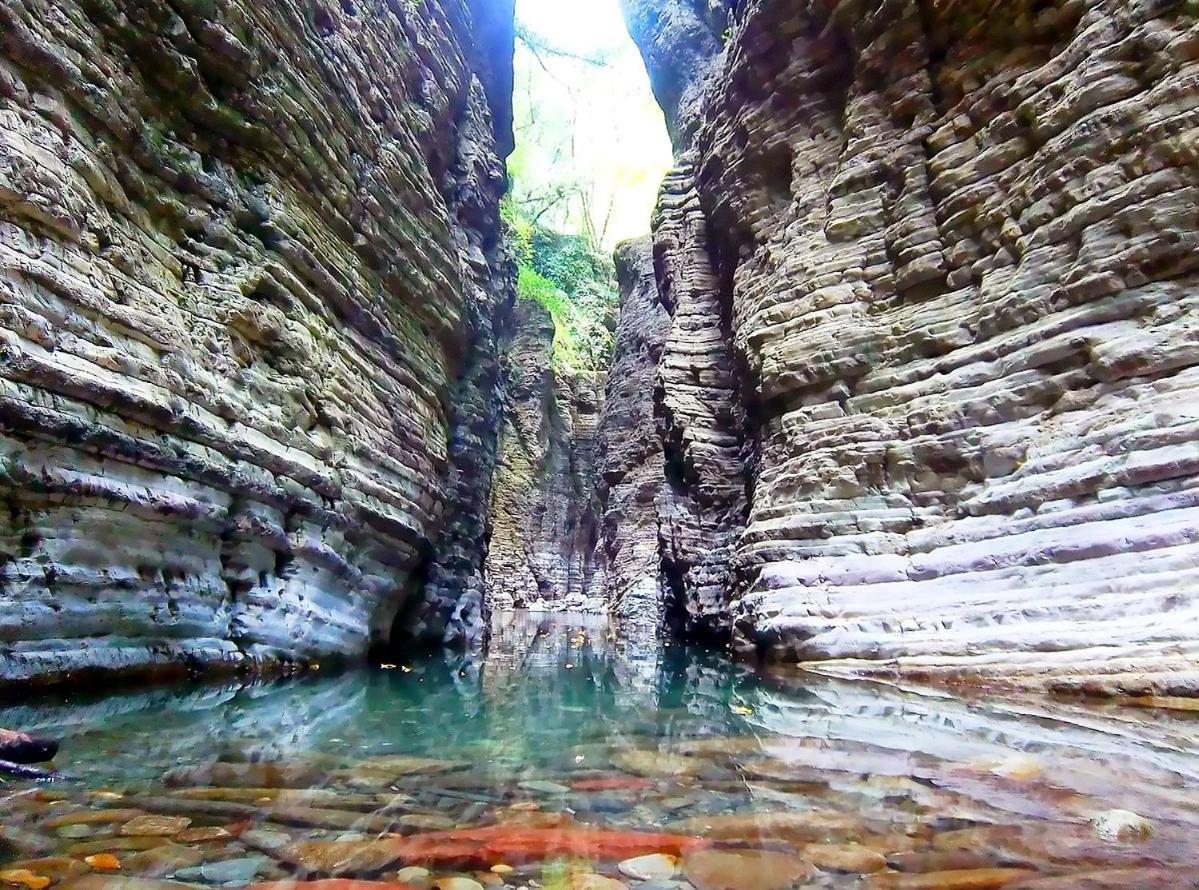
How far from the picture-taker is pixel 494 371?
46.6ft

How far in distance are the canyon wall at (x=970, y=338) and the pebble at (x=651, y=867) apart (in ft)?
14.5

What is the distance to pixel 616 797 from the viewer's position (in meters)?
2.56

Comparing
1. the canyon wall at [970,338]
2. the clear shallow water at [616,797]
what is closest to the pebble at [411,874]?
the clear shallow water at [616,797]

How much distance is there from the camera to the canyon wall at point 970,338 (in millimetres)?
5742

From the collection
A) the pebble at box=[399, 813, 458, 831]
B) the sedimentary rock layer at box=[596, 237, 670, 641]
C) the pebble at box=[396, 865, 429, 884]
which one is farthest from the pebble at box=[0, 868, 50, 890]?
the sedimentary rock layer at box=[596, 237, 670, 641]

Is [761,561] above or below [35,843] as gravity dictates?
above

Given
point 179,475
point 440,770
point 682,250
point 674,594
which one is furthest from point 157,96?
point 674,594

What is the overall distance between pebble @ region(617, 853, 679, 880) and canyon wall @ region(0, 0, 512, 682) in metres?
4.24

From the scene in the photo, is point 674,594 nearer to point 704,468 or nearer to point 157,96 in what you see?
point 704,468

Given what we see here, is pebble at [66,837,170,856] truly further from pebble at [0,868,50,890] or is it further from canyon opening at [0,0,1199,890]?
pebble at [0,868,50,890]

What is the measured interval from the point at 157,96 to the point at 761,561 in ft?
26.6

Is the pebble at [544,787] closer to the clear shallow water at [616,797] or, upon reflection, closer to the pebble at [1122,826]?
the clear shallow water at [616,797]

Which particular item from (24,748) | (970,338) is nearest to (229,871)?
(24,748)

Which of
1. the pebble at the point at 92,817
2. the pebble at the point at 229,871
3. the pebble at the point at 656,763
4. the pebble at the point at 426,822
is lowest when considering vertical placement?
the pebble at the point at 229,871
